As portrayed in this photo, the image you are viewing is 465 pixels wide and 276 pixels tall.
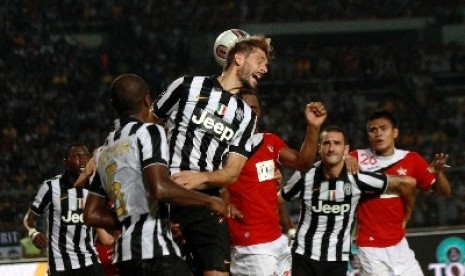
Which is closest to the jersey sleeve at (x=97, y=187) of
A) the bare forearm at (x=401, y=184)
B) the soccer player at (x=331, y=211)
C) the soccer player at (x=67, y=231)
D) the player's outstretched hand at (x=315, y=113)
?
the player's outstretched hand at (x=315, y=113)

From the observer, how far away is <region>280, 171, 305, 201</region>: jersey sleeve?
7.91 meters

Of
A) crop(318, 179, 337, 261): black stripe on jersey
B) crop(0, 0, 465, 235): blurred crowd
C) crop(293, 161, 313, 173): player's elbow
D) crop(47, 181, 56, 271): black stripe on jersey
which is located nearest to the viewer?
crop(293, 161, 313, 173): player's elbow

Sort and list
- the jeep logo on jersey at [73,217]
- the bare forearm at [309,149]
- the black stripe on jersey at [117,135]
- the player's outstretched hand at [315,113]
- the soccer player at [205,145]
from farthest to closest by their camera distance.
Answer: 1. the jeep logo on jersey at [73,217]
2. the bare forearm at [309,149]
3. the player's outstretched hand at [315,113]
4. the soccer player at [205,145]
5. the black stripe on jersey at [117,135]

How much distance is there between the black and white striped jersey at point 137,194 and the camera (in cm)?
481

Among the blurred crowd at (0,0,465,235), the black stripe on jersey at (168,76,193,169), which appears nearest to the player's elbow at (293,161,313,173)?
the black stripe on jersey at (168,76,193,169)

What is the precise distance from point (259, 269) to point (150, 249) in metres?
2.45

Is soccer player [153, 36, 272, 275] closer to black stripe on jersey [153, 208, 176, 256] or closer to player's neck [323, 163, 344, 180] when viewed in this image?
black stripe on jersey [153, 208, 176, 256]

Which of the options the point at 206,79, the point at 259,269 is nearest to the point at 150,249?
the point at 206,79

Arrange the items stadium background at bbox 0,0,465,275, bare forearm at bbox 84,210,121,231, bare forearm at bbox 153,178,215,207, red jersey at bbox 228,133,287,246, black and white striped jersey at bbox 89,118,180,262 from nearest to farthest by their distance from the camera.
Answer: bare forearm at bbox 153,178,215,207
black and white striped jersey at bbox 89,118,180,262
bare forearm at bbox 84,210,121,231
red jersey at bbox 228,133,287,246
stadium background at bbox 0,0,465,275

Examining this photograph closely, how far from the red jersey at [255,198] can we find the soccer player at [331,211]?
0.54m

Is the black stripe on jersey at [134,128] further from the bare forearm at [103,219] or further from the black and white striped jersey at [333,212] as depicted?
the black and white striped jersey at [333,212]

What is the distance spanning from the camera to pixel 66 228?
9422 mm

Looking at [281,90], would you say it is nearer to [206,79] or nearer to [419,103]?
[419,103]

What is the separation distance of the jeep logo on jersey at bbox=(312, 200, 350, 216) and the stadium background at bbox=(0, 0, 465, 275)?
9.15 meters
